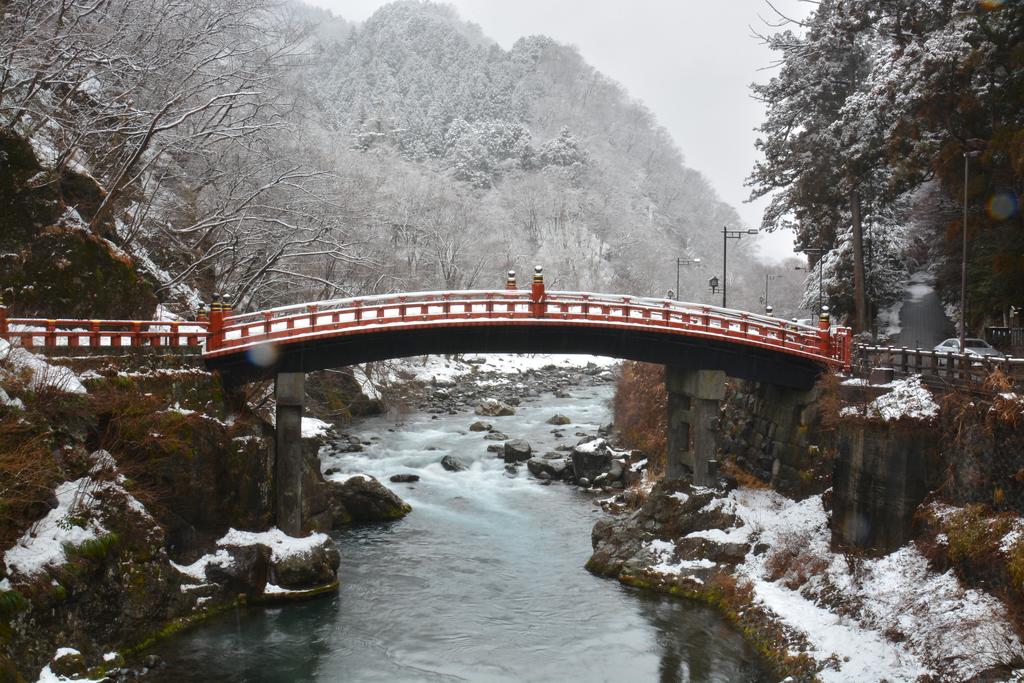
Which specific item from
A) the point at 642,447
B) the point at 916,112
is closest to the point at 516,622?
the point at 642,447

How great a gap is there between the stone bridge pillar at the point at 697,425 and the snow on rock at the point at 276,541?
469 inches

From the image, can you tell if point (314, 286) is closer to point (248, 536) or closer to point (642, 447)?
point (642, 447)

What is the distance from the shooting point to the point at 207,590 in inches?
821

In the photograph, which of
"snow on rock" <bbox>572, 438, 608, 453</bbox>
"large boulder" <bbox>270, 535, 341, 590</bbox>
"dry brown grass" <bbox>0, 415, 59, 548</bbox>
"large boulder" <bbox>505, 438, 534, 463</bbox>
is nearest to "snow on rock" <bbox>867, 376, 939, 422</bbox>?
"snow on rock" <bbox>572, 438, 608, 453</bbox>

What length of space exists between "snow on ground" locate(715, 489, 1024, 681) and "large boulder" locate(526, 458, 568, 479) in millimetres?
12951

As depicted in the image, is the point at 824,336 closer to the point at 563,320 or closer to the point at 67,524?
the point at 563,320

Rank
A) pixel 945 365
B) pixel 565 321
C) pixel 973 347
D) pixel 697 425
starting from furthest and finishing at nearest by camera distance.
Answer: pixel 973 347 → pixel 697 425 → pixel 565 321 → pixel 945 365

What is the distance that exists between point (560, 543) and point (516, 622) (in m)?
6.36

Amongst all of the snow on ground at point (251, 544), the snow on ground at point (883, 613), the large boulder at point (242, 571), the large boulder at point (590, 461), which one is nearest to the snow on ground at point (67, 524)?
the snow on ground at point (251, 544)

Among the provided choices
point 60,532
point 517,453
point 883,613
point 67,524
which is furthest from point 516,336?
point 60,532

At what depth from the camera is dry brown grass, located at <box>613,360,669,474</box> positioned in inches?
1411

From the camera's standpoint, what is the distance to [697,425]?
90.8 ft

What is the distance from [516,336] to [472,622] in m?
9.26

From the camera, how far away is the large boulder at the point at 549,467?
36.0 meters
